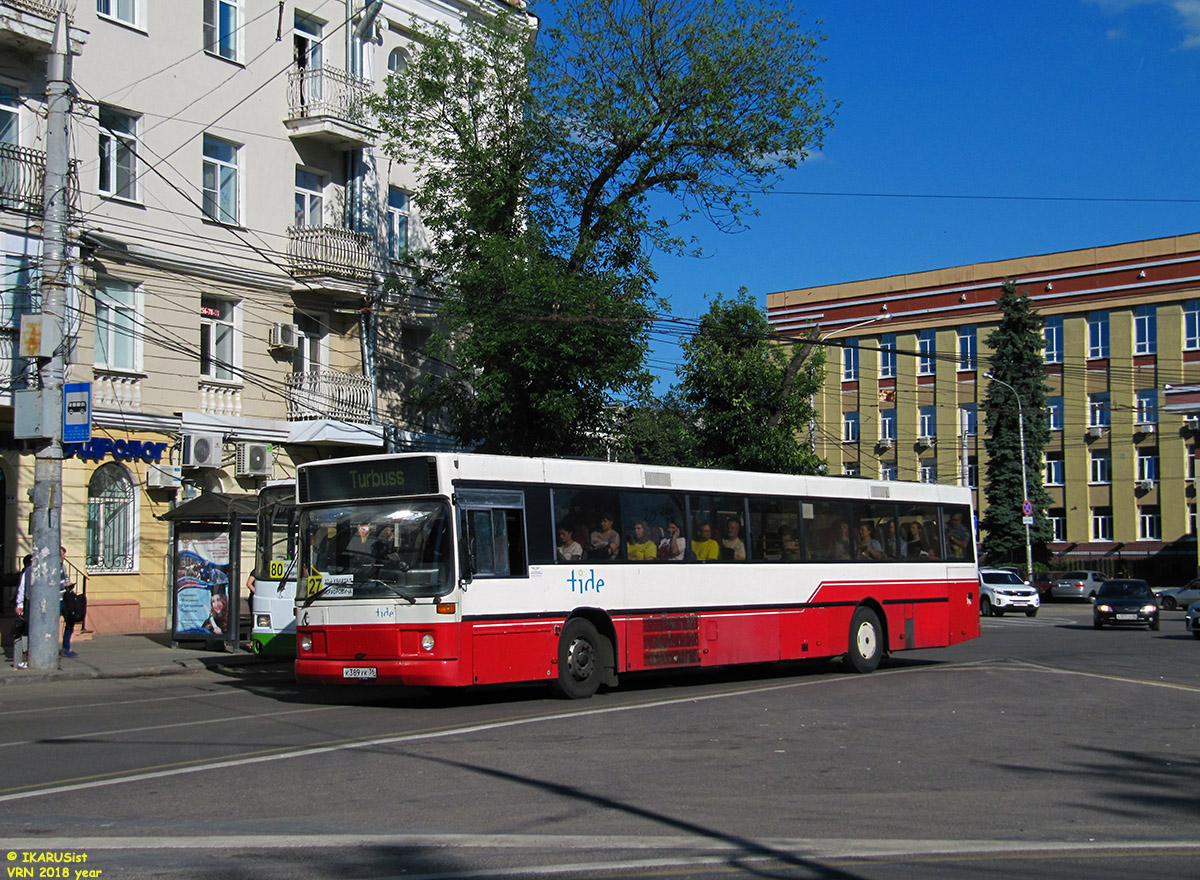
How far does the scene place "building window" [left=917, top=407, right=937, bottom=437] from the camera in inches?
2653

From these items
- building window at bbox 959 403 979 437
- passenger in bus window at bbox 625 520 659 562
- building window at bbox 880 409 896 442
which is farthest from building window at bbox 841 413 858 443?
passenger in bus window at bbox 625 520 659 562

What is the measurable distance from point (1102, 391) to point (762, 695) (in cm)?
5184

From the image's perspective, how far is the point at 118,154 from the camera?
25.0 metres

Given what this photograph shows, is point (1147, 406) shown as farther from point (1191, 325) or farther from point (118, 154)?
point (118, 154)

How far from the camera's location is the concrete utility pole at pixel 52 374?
59.0 feet

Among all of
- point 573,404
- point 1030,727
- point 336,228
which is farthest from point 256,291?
point 1030,727

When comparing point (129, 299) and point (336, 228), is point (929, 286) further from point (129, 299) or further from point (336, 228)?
point (129, 299)

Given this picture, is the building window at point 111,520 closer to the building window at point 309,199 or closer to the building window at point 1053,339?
the building window at point 309,199

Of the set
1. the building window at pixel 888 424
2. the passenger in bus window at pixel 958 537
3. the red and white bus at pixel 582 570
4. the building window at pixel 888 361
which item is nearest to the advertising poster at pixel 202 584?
the red and white bus at pixel 582 570

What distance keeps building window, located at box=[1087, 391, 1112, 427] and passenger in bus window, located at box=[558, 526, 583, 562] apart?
2075 inches

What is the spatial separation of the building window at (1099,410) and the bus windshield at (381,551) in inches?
2155

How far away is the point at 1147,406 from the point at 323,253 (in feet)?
149

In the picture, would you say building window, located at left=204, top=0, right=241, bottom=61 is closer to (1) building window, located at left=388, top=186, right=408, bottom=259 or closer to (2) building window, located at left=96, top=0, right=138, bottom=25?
(2) building window, located at left=96, top=0, right=138, bottom=25

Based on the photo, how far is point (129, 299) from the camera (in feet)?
82.6
